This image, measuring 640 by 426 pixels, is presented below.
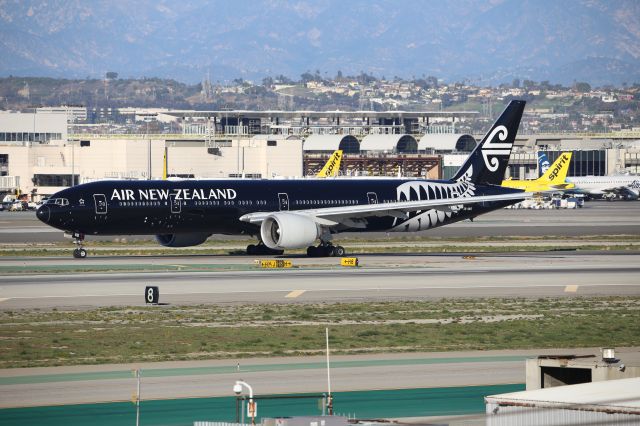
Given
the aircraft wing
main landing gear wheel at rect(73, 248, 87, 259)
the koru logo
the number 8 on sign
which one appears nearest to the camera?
the number 8 on sign

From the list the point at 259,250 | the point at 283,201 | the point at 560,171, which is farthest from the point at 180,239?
the point at 560,171

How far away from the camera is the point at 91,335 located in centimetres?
4031

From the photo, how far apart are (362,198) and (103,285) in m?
21.2

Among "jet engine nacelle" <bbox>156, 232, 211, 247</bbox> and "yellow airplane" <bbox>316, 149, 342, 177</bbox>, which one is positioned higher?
"yellow airplane" <bbox>316, 149, 342, 177</bbox>

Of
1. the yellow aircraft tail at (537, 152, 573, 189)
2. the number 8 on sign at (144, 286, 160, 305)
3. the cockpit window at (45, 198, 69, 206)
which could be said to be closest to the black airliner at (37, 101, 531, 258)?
the cockpit window at (45, 198, 69, 206)

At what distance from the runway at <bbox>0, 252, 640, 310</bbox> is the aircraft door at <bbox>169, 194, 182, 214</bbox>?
2.81 metres

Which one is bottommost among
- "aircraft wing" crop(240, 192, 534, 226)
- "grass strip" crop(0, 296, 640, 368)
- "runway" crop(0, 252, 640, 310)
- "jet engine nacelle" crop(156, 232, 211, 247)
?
"grass strip" crop(0, 296, 640, 368)

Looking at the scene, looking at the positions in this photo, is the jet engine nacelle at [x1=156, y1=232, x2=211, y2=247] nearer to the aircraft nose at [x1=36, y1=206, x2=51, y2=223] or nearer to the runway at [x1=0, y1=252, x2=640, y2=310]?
the runway at [x1=0, y1=252, x2=640, y2=310]

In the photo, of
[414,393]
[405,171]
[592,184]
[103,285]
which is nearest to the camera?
[414,393]

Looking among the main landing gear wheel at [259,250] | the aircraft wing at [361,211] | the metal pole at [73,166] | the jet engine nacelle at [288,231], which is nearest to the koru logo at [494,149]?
the aircraft wing at [361,211]

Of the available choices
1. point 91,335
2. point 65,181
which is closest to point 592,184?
point 65,181

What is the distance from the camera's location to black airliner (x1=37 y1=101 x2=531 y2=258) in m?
65.6

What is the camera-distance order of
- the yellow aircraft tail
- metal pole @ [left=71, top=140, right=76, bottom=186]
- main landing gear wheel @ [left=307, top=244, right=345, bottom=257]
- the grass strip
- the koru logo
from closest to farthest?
1. the grass strip
2. main landing gear wheel @ [left=307, top=244, right=345, bottom=257]
3. the koru logo
4. the yellow aircraft tail
5. metal pole @ [left=71, top=140, right=76, bottom=186]

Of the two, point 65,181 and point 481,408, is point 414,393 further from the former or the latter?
point 65,181
